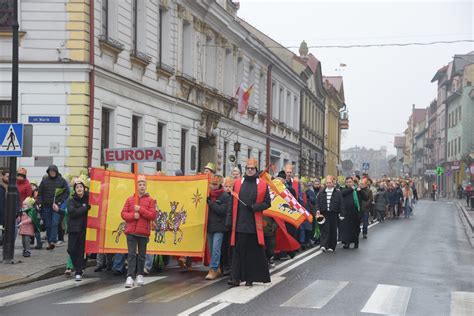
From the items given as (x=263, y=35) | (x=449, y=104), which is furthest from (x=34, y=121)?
(x=449, y=104)

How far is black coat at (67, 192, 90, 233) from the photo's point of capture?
1207 cm

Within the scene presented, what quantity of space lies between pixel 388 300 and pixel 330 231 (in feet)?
24.5

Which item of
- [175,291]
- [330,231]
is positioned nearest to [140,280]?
[175,291]

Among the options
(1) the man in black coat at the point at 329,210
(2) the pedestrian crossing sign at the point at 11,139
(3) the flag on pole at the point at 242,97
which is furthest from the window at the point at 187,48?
(2) the pedestrian crossing sign at the point at 11,139

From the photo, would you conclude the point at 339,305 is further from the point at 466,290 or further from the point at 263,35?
the point at 263,35

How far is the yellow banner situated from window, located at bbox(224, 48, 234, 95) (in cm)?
2049

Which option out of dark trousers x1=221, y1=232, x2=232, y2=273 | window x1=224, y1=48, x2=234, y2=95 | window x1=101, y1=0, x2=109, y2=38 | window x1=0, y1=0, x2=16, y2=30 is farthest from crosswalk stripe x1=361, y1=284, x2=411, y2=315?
window x1=224, y1=48, x2=234, y2=95

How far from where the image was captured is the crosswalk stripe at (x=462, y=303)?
9473 mm

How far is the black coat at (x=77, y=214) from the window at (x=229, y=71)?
2149cm

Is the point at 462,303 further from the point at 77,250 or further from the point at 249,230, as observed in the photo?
the point at 77,250

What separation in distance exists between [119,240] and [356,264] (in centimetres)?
486

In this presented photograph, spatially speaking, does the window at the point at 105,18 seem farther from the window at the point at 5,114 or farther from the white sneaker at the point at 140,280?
the white sneaker at the point at 140,280

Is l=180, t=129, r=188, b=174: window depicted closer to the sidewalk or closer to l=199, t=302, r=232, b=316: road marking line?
the sidewalk

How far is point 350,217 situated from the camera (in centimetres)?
1891
